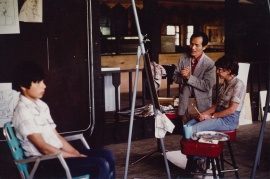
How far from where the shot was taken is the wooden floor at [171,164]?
16.2 feet

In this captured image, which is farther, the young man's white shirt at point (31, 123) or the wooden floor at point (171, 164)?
the wooden floor at point (171, 164)

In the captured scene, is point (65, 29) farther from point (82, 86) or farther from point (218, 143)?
point (218, 143)

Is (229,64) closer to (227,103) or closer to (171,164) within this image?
(227,103)

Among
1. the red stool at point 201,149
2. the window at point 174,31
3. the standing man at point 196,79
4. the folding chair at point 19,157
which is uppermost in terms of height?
the window at point 174,31

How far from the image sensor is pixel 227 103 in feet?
14.5

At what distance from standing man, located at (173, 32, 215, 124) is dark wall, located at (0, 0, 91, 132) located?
1488mm

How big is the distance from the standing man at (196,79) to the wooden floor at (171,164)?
0.79 m

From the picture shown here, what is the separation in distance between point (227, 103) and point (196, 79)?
1.52ft

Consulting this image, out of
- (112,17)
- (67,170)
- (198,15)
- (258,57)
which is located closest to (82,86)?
(67,170)

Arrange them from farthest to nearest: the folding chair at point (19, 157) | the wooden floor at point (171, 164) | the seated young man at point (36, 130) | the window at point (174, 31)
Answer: the window at point (174, 31)
the wooden floor at point (171, 164)
the seated young man at point (36, 130)
the folding chair at point (19, 157)

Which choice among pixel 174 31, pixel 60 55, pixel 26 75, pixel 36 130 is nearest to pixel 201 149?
pixel 36 130

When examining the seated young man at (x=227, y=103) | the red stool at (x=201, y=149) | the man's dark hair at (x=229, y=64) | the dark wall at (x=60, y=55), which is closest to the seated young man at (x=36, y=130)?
the red stool at (x=201, y=149)

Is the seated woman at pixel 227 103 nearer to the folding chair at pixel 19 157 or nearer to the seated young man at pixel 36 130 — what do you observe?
the seated young man at pixel 36 130

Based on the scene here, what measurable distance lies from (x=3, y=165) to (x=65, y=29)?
198 centimetres
